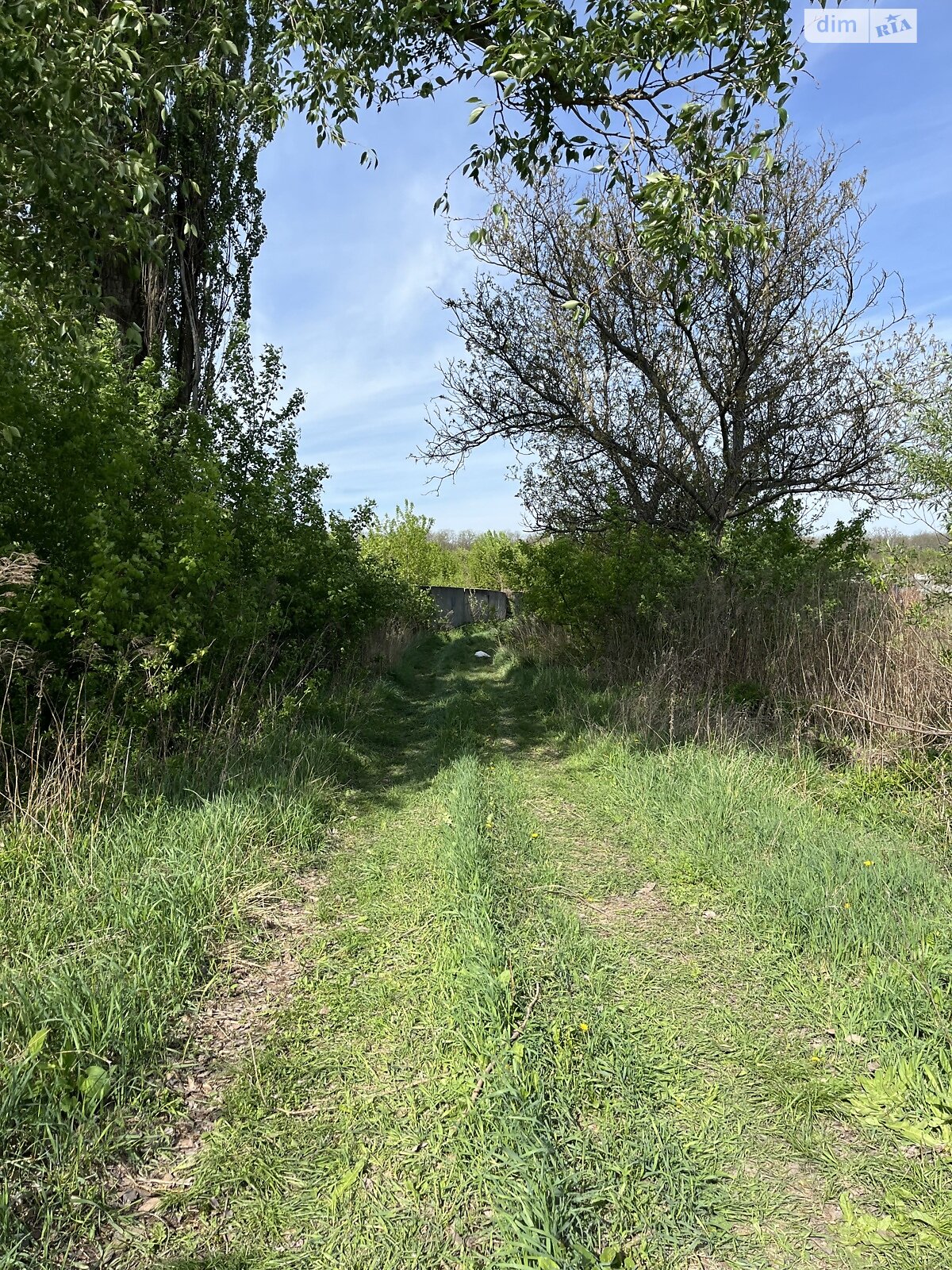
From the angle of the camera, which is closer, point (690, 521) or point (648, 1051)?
point (648, 1051)

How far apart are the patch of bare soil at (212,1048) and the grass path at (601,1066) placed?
0.22ft

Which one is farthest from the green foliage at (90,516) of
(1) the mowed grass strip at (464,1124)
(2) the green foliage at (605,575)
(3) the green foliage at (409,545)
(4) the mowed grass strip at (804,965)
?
(3) the green foliage at (409,545)

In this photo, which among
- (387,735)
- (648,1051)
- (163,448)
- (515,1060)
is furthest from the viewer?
(387,735)

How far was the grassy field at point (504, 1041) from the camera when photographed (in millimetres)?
2051

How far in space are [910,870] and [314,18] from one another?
6914 millimetres

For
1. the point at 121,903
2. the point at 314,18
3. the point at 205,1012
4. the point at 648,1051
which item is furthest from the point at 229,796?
the point at 314,18

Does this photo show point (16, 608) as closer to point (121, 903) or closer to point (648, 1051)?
point (121, 903)

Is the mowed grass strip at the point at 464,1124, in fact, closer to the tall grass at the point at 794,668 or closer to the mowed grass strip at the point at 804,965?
the mowed grass strip at the point at 804,965

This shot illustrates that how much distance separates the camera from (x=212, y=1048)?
111 inches

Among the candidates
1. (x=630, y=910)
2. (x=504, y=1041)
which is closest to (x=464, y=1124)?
(x=504, y=1041)

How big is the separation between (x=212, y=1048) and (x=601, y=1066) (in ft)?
5.58

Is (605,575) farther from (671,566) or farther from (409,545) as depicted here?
(409,545)

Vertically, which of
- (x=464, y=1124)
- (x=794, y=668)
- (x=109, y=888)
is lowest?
(x=464, y=1124)

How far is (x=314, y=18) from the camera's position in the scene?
4449mm
